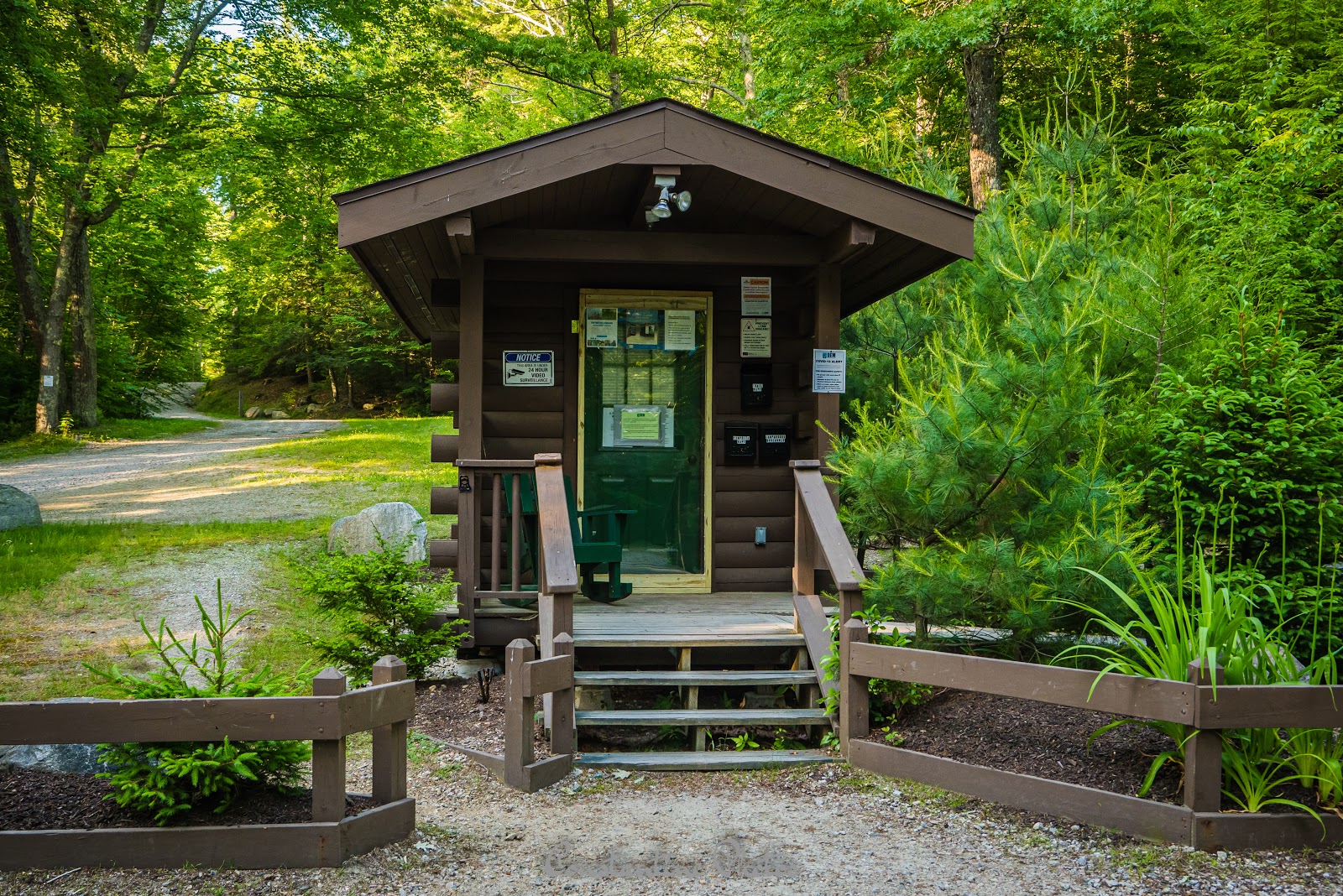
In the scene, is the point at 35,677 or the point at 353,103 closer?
the point at 35,677

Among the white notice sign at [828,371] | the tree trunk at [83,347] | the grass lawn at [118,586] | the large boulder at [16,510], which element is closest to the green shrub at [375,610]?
the grass lawn at [118,586]

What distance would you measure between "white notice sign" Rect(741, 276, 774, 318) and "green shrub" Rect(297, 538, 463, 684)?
298cm

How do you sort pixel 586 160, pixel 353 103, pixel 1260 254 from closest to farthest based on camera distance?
pixel 586 160 → pixel 1260 254 → pixel 353 103

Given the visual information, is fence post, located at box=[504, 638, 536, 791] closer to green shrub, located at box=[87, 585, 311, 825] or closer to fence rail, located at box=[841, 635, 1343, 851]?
green shrub, located at box=[87, 585, 311, 825]

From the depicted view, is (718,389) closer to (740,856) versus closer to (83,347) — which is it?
(740,856)

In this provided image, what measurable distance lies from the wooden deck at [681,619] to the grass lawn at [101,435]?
15.2 meters

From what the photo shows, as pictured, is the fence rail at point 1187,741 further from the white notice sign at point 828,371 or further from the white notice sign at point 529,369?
the white notice sign at point 529,369

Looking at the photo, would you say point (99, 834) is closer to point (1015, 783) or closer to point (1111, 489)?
point (1015, 783)

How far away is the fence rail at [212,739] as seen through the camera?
3.36m

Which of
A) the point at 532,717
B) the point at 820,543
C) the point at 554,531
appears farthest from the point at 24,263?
the point at 820,543

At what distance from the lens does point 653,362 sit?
7.41 metres

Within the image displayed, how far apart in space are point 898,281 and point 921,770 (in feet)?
13.1

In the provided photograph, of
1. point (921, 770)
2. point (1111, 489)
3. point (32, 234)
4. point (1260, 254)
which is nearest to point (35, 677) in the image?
point (921, 770)

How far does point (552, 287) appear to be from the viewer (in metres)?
7.36
